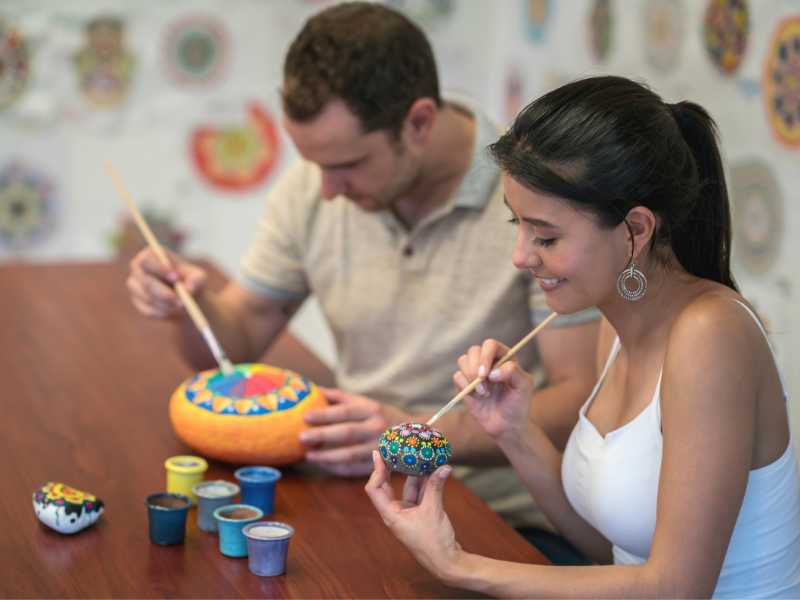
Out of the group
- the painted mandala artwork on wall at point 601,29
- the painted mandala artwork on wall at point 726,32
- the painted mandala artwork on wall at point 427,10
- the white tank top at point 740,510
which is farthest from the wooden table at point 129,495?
the painted mandala artwork on wall at point 427,10

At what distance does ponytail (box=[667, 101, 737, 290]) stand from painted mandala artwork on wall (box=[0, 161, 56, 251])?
291cm

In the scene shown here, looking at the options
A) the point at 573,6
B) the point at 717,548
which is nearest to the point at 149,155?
the point at 573,6

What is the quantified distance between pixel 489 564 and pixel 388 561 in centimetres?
16

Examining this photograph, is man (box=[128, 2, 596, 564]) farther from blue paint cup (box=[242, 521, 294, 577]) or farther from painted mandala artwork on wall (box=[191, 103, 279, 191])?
painted mandala artwork on wall (box=[191, 103, 279, 191])

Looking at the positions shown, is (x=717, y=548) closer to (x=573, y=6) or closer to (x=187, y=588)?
(x=187, y=588)

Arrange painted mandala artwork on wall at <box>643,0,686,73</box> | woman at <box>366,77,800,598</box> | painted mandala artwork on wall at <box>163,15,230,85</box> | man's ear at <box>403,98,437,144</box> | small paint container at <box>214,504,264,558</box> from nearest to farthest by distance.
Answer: woman at <box>366,77,800,598</box>
small paint container at <box>214,504,264,558</box>
man's ear at <box>403,98,437,144</box>
painted mandala artwork on wall at <box>643,0,686,73</box>
painted mandala artwork on wall at <box>163,15,230,85</box>

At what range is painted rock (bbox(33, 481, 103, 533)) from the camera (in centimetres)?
137

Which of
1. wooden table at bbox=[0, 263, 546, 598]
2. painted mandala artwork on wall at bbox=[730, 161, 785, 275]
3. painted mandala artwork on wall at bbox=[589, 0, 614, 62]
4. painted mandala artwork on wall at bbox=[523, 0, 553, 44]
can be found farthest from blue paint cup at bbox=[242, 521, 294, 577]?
painted mandala artwork on wall at bbox=[523, 0, 553, 44]

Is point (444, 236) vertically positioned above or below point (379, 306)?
above

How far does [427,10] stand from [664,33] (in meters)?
1.35

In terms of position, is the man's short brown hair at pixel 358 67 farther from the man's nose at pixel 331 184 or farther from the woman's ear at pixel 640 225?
the woman's ear at pixel 640 225

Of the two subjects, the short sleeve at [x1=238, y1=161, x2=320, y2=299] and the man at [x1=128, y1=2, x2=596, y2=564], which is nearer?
A: the man at [x1=128, y1=2, x2=596, y2=564]

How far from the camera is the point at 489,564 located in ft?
4.17

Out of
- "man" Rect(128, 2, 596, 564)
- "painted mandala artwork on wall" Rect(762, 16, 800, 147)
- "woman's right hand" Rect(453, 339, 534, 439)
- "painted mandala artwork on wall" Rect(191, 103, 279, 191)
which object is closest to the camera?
"woman's right hand" Rect(453, 339, 534, 439)
